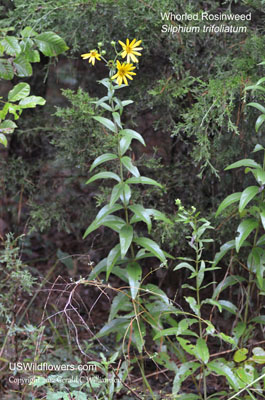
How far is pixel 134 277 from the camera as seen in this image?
1.98m

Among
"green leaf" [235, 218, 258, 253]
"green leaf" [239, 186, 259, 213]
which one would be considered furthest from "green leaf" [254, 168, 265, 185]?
"green leaf" [235, 218, 258, 253]

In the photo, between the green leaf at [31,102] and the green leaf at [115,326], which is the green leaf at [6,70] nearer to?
the green leaf at [31,102]

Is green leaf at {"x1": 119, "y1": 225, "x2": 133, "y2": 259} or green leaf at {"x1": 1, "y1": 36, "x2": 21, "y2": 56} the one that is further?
green leaf at {"x1": 1, "y1": 36, "x2": 21, "y2": 56}

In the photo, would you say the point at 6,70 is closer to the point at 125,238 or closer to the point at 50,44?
the point at 50,44

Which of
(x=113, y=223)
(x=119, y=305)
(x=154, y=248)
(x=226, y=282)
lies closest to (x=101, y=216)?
(x=113, y=223)

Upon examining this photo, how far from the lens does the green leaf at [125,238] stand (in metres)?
1.88

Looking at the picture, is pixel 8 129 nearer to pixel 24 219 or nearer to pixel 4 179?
pixel 4 179

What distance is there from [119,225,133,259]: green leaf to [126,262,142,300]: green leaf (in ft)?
0.47

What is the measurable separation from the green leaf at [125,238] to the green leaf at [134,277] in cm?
14

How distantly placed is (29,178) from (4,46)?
114cm

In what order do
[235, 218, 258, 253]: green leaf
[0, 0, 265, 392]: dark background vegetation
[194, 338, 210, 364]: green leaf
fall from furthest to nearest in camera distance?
[0, 0, 265, 392]: dark background vegetation → [235, 218, 258, 253]: green leaf → [194, 338, 210, 364]: green leaf

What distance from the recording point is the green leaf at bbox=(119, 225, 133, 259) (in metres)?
1.88

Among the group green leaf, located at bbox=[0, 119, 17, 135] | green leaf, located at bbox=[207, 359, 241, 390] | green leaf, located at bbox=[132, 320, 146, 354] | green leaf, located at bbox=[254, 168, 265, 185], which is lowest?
green leaf, located at bbox=[207, 359, 241, 390]

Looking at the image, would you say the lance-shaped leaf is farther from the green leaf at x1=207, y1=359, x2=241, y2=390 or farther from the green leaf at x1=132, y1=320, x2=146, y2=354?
the green leaf at x1=207, y1=359, x2=241, y2=390
